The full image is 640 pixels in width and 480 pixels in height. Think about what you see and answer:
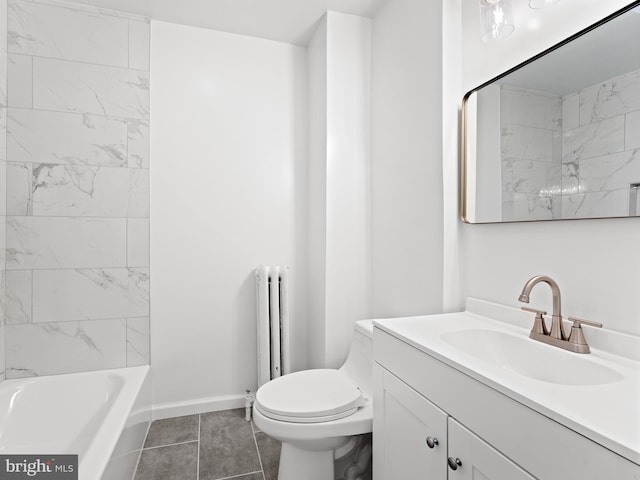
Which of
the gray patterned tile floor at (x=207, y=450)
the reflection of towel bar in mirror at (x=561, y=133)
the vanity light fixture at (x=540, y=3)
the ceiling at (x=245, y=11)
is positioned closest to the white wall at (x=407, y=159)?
the reflection of towel bar in mirror at (x=561, y=133)

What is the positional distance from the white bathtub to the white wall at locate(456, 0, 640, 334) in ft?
5.34

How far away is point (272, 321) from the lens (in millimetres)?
2254

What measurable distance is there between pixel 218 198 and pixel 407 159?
120cm

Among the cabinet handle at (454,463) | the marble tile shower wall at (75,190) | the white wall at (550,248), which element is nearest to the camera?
the cabinet handle at (454,463)

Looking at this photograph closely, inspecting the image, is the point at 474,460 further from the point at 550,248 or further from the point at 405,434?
the point at 550,248

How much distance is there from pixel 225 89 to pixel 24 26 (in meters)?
1.08

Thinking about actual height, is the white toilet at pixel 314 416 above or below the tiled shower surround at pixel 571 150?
below

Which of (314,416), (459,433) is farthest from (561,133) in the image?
(314,416)

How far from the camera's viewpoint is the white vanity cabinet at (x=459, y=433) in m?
0.63

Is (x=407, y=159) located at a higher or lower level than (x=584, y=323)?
higher

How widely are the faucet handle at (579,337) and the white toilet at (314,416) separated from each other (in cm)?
79

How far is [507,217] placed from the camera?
1.35 m

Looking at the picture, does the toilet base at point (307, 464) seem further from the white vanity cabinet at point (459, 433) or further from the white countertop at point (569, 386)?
the white countertop at point (569, 386)

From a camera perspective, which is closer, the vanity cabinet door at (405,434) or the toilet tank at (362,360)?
the vanity cabinet door at (405,434)
